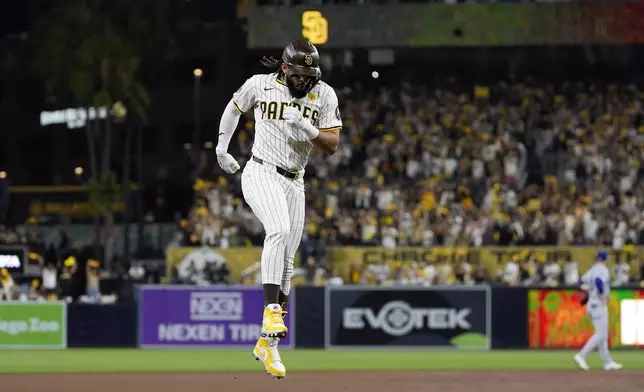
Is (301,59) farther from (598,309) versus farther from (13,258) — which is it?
(13,258)

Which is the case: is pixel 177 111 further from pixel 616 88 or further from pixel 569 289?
pixel 569 289

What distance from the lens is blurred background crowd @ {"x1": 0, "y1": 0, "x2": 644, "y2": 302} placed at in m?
29.6

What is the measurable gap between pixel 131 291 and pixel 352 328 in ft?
22.6

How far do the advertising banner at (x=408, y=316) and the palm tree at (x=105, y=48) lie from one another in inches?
618

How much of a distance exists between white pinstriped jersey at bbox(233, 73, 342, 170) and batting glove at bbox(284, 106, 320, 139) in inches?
13.4

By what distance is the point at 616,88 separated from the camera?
35.6 meters

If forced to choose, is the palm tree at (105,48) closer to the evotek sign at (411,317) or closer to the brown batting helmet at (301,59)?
the evotek sign at (411,317)

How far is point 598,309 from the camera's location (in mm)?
20750

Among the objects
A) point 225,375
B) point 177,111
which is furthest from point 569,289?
point 177,111

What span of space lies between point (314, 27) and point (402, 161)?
445cm

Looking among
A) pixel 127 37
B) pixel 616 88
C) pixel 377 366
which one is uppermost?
pixel 127 37

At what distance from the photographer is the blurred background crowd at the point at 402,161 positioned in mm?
29641

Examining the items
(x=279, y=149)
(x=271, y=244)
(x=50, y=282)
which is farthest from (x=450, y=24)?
(x=271, y=244)

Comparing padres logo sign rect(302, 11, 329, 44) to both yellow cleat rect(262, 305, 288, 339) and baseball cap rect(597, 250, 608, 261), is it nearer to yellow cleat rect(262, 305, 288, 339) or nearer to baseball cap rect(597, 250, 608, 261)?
baseball cap rect(597, 250, 608, 261)
